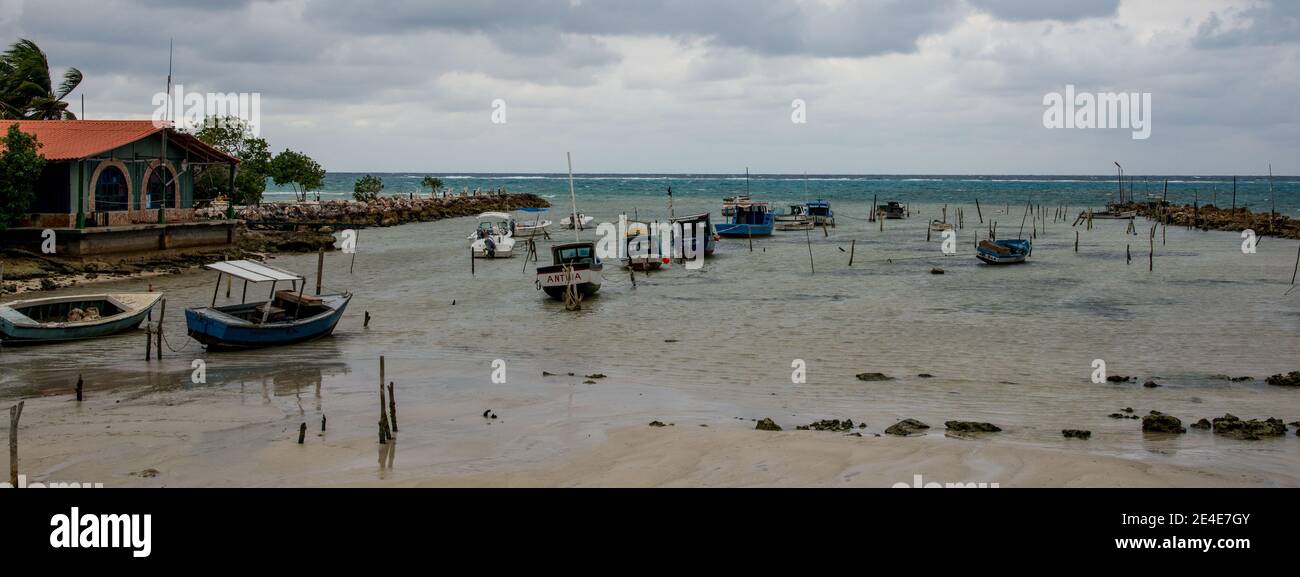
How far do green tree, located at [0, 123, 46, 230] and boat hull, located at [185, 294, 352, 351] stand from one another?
16079 millimetres

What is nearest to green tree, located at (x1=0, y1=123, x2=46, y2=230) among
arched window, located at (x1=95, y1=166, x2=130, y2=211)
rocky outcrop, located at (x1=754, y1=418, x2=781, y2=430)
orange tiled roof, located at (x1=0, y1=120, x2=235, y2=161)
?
orange tiled roof, located at (x1=0, y1=120, x2=235, y2=161)

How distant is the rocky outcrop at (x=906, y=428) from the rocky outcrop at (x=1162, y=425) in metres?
3.48

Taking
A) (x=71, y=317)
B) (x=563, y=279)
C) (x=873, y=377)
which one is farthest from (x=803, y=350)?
(x=71, y=317)

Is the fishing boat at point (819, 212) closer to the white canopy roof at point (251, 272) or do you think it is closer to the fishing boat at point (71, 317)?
the white canopy roof at point (251, 272)

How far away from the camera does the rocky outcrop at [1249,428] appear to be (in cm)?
1558

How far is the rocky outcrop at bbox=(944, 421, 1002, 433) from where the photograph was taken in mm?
16047

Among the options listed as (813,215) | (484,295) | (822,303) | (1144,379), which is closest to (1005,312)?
(822,303)

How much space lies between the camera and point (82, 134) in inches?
1524

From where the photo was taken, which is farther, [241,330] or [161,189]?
[161,189]

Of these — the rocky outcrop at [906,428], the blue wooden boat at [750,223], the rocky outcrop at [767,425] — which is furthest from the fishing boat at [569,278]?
the blue wooden boat at [750,223]

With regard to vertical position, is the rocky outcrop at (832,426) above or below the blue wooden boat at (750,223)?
below

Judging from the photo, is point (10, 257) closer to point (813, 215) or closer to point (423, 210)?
point (423, 210)

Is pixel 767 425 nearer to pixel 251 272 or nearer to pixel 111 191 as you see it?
pixel 251 272

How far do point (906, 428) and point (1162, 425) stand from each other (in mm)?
4113
